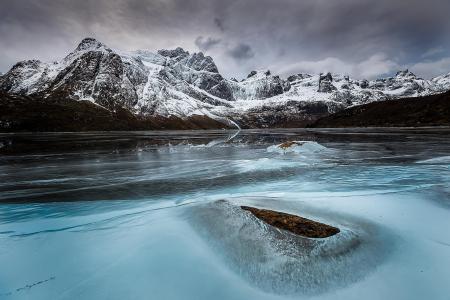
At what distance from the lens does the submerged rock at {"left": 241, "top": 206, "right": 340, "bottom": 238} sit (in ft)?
23.4

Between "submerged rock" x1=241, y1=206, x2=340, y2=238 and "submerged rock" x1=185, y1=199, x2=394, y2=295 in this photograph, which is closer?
"submerged rock" x1=185, y1=199, x2=394, y2=295

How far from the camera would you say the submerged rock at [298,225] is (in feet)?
23.4

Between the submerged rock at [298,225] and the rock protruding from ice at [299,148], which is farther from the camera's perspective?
the rock protruding from ice at [299,148]

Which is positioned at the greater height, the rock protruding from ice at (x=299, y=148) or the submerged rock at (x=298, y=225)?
the submerged rock at (x=298, y=225)

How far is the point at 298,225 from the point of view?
7441mm

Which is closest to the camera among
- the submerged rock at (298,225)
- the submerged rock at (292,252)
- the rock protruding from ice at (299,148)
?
the submerged rock at (292,252)

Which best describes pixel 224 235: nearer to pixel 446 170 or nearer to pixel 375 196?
pixel 375 196

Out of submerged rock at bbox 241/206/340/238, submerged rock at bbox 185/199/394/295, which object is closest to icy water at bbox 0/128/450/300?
submerged rock at bbox 185/199/394/295

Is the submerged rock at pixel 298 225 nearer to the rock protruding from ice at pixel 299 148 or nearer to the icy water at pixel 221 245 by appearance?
the icy water at pixel 221 245

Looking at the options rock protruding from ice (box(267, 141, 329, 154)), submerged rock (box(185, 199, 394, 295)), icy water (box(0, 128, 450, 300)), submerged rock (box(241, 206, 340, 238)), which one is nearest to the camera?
icy water (box(0, 128, 450, 300))

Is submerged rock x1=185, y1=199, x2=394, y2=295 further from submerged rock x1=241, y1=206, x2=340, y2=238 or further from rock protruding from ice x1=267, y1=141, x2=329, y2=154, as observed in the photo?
rock protruding from ice x1=267, y1=141, x2=329, y2=154

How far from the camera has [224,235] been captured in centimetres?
761

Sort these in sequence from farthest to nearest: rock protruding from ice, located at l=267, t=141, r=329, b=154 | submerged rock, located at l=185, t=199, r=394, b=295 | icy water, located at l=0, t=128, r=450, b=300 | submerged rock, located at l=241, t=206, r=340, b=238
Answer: rock protruding from ice, located at l=267, t=141, r=329, b=154
submerged rock, located at l=241, t=206, r=340, b=238
submerged rock, located at l=185, t=199, r=394, b=295
icy water, located at l=0, t=128, r=450, b=300

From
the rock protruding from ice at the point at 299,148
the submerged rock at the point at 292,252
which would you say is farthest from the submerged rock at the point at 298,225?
the rock protruding from ice at the point at 299,148
